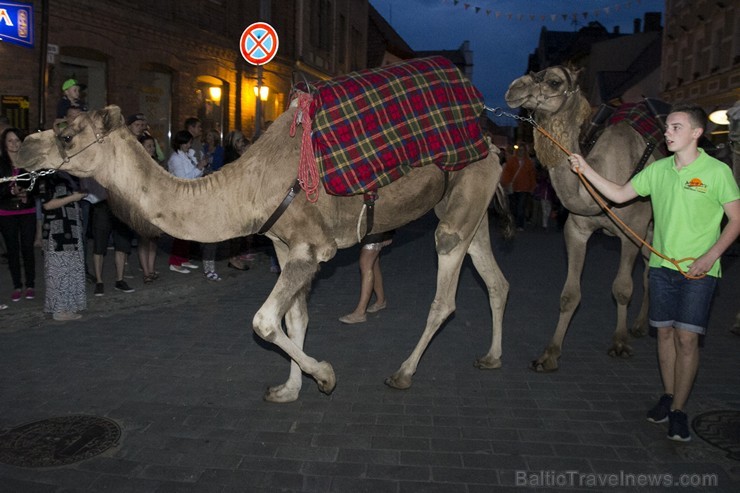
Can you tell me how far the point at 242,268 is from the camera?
10750 mm

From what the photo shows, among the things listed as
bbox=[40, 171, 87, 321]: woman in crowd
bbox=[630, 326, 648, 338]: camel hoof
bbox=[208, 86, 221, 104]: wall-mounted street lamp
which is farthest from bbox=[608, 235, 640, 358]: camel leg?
bbox=[208, 86, 221, 104]: wall-mounted street lamp

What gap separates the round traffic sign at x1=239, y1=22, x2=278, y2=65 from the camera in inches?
564

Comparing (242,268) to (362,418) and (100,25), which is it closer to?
(362,418)

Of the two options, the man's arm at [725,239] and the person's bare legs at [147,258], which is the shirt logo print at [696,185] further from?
the person's bare legs at [147,258]

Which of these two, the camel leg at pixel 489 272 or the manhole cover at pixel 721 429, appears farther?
the camel leg at pixel 489 272

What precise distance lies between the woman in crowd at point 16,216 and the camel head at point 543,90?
5.35 meters

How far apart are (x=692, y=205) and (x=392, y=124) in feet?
7.03

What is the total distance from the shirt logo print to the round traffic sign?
11.7 m

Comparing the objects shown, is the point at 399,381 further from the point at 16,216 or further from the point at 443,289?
the point at 16,216

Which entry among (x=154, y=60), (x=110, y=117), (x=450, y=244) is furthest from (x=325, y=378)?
(x=154, y=60)

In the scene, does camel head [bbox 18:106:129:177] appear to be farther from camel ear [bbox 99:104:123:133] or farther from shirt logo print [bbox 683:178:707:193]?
shirt logo print [bbox 683:178:707:193]

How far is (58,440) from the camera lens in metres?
4.27

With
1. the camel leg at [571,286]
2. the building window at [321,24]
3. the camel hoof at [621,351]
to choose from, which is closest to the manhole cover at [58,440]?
the camel leg at [571,286]

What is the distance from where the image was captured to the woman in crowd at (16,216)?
726cm
